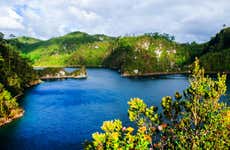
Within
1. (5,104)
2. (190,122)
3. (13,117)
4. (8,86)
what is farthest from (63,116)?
(190,122)

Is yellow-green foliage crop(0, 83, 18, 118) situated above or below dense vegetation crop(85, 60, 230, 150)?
below

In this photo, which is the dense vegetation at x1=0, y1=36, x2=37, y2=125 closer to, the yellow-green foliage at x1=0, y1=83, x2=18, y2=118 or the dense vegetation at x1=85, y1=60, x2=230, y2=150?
the yellow-green foliage at x1=0, y1=83, x2=18, y2=118

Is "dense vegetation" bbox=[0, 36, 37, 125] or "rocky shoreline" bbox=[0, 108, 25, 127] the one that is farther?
"dense vegetation" bbox=[0, 36, 37, 125]

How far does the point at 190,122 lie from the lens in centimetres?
3944

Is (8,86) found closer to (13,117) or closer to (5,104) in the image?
(13,117)

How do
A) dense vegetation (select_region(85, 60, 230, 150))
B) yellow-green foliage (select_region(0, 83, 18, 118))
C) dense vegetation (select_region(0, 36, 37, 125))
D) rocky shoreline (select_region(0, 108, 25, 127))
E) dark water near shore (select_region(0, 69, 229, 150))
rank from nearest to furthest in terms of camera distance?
dense vegetation (select_region(85, 60, 230, 150)), dark water near shore (select_region(0, 69, 229, 150)), rocky shoreline (select_region(0, 108, 25, 127)), yellow-green foliage (select_region(0, 83, 18, 118)), dense vegetation (select_region(0, 36, 37, 125))

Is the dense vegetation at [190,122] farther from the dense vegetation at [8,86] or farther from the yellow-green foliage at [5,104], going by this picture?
the dense vegetation at [8,86]

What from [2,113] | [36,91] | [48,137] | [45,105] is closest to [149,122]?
[48,137]

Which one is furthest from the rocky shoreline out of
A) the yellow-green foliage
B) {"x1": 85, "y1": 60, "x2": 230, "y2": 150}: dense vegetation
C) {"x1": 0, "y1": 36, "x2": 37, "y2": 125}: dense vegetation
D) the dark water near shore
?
{"x1": 85, "y1": 60, "x2": 230, "y2": 150}: dense vegetation

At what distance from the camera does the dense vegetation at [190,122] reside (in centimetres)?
3027

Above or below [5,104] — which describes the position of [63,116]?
below

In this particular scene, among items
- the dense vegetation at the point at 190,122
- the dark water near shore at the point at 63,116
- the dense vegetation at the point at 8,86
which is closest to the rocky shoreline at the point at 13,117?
the dense vegetation at the point at 8,86

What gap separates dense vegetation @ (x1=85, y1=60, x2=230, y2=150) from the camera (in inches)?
1192

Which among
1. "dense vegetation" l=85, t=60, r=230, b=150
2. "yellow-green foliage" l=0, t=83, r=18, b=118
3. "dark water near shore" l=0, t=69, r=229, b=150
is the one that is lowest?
"dark water near shore" l=0, t=69, r=229, b=150
